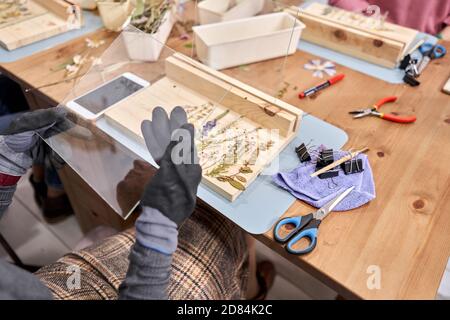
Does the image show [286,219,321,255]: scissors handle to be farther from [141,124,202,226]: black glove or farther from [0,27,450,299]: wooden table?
[141,124,202,226]: black glove

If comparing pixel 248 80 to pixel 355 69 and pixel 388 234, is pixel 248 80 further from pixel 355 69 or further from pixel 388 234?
pixel 388 234

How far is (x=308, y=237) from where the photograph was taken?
533 millimetres

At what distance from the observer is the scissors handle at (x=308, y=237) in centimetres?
51

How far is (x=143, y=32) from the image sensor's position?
83 cm

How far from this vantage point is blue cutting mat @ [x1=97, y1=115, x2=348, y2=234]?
554mm

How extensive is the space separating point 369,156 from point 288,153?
16 cm

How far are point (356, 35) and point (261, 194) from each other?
575 mm

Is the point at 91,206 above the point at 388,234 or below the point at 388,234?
below

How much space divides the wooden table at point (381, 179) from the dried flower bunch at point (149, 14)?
0.08 metres

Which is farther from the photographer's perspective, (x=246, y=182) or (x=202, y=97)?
(x=202, y=97)

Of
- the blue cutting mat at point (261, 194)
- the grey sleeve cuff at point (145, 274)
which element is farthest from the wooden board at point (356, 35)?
the grey sleeve cuff at point (145, 274)

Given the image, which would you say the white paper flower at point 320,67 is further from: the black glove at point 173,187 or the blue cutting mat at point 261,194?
the black glove at point 173,187

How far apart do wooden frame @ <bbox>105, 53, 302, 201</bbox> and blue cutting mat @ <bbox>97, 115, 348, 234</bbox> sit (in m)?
0.01
